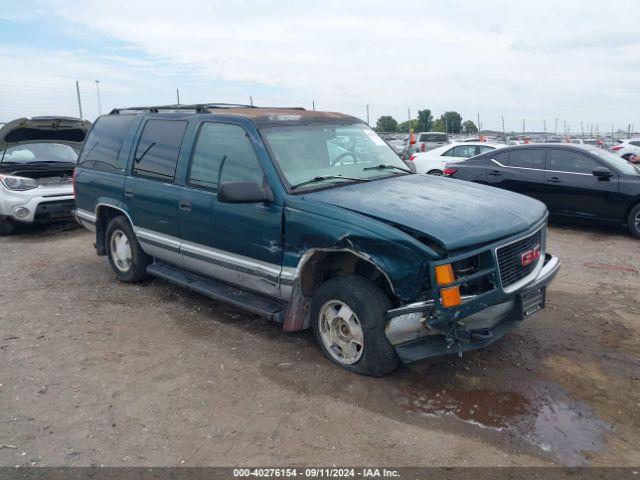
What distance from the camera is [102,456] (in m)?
3.07

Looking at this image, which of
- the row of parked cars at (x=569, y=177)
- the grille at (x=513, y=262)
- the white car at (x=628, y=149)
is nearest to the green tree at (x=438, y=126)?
the white car at (x=628, y=149)

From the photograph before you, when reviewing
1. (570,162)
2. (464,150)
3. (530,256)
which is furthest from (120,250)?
(464,150)

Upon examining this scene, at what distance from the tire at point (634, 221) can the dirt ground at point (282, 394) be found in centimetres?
313

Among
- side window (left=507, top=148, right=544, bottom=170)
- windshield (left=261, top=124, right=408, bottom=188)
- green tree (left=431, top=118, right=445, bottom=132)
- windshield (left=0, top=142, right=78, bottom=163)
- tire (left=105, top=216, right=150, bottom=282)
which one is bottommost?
tire (left=105, top=216, right=150, bottom=282)

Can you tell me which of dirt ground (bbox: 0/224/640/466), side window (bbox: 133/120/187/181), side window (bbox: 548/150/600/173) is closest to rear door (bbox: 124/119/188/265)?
side window (bbox: 133/120/187/181)

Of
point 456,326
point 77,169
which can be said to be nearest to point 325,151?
point 456,326

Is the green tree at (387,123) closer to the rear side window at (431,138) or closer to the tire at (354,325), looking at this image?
the rear side window at (431,138)

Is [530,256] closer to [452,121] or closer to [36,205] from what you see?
[36,205]

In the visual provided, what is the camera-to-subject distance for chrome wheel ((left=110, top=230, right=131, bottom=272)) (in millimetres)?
6020

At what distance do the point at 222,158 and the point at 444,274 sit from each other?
7.58 ft

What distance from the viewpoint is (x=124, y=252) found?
607cm

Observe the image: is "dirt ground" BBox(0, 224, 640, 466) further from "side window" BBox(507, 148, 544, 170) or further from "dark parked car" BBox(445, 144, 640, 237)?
A: "side window" BBox(507, 148, 544, 170)

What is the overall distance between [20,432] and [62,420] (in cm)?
24

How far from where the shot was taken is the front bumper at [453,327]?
11.3 ft
